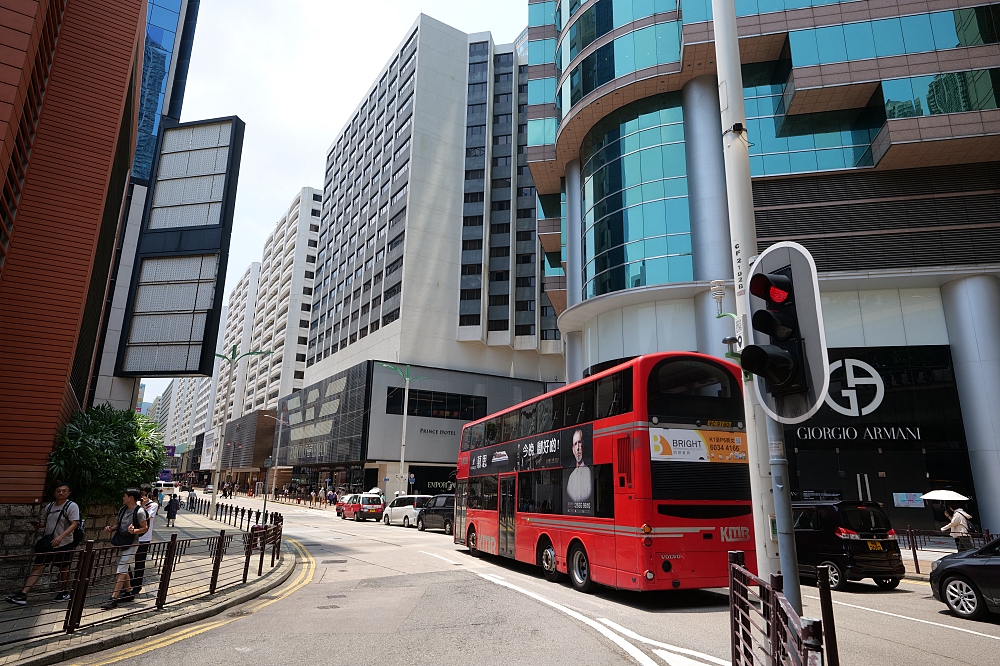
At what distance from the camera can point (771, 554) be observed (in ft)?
17.3

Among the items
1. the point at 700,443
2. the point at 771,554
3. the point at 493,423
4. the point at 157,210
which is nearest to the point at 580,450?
the point at 700,443

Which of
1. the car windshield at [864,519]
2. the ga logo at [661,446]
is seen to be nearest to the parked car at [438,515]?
the car windshield at [864,519]

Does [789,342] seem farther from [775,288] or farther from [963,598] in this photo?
[963,598]

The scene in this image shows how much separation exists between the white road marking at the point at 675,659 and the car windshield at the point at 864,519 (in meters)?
7.55

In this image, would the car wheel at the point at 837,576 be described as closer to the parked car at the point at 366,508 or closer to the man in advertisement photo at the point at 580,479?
the man in advertisement photo at the point at 580,479

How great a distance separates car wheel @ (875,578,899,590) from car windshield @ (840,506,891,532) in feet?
4.50

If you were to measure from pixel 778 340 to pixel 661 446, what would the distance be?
22.4ft

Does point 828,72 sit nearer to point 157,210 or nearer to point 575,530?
point 575,530

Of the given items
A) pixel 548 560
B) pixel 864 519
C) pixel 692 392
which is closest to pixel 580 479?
pixel 548 560

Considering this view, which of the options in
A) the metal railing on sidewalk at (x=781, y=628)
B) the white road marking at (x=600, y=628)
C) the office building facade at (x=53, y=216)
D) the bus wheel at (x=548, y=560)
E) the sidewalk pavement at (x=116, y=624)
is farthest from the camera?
the bus wheel at (x=548, y=560)

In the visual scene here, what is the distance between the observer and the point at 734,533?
434 inches

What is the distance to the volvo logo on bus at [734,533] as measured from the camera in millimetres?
10922

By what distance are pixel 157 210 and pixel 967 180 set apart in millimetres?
34854

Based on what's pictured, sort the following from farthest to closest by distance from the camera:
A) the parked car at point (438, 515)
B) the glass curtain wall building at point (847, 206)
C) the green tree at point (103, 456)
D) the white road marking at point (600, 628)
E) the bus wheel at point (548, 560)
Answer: the parked car at point (438, 515)
the glass curtain wall building at point (847, 206)
the bus wheel at point (548, 560)
the green tree at point (103, 456)
the white road marking at point (600, 628)
